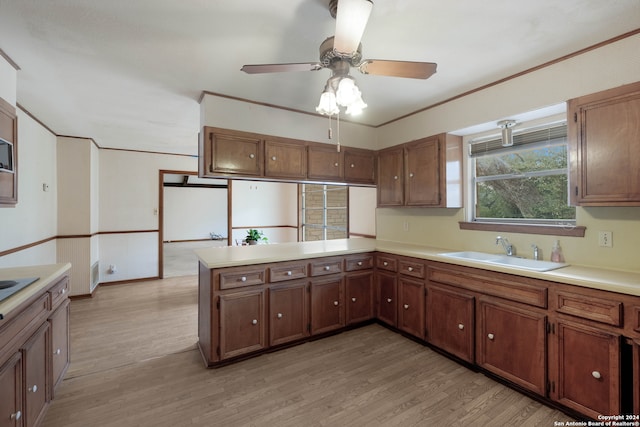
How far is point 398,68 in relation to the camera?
1.75 m

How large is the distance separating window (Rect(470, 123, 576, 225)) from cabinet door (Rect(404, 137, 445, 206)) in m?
0.42

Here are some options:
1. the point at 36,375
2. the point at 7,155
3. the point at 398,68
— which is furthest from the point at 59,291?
the point at 398,68

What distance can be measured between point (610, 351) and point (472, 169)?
6.36 ft

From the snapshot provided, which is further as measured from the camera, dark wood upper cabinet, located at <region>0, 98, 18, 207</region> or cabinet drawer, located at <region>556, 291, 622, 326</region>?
dark wood upper cabinet, located at <region>0, 98, 18, 207</region>

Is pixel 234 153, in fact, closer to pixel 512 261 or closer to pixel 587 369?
pixel 512 261

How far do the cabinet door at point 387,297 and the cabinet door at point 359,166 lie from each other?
3.97 ft

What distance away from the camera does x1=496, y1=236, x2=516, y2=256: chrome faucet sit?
2.65m

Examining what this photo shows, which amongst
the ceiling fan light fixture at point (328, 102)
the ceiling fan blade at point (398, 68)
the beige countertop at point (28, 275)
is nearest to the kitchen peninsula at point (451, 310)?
the beige countertop at point (28, 275)

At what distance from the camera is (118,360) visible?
2.56m

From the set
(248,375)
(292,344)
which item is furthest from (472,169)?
(248,375)

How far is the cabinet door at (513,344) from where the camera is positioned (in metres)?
1.97

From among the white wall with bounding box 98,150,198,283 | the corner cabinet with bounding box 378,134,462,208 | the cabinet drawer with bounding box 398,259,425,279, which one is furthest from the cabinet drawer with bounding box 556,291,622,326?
the white wall with bounding box 98,150,198,283

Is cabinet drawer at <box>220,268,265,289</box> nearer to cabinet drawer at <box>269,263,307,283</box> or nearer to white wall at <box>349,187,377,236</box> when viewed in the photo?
cabinet drawer at <box>269,263,307,283</box>

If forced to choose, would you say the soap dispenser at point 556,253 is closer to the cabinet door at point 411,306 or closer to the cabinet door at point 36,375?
the cabinet door at point 411,306
